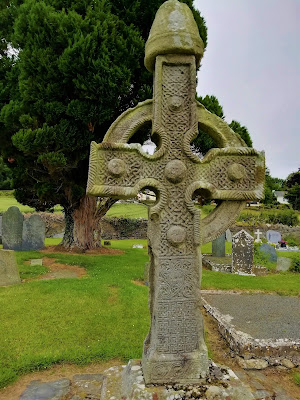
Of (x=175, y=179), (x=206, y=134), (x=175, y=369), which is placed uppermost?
(x=206, y=134)

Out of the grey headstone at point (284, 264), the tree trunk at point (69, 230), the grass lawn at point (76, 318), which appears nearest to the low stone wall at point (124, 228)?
the tree trunk at point (69, 230)

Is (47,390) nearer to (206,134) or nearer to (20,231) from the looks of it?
(20,231)

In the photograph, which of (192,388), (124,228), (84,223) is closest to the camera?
(192,388)

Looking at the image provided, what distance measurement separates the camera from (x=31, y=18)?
31.3 feet

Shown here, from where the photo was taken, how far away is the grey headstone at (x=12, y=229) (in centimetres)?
1147

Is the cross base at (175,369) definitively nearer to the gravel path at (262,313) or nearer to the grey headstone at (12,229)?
the gravel path at (262,313)

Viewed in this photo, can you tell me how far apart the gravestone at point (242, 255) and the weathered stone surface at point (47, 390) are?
8.00 meters

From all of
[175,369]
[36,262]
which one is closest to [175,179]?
[175,369]

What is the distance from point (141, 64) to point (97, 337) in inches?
360

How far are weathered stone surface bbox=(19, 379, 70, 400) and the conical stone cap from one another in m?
3.67

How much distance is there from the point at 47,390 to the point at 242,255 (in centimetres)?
839

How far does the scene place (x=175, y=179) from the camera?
2764mm

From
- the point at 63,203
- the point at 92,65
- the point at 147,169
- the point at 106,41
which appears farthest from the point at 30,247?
the point at 147,169

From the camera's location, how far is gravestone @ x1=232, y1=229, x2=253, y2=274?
10.6 m
